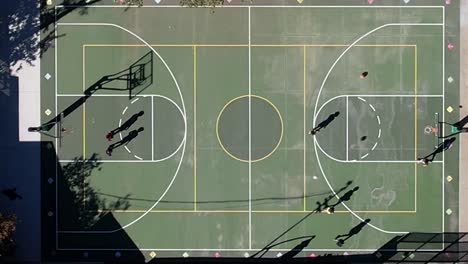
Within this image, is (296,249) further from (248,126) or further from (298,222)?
(248,126)

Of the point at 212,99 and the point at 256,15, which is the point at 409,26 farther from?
the point at 212,99

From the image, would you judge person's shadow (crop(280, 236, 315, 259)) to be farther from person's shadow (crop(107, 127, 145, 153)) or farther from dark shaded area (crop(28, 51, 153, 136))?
dark shaded area (crop(28, 51, 153, 136))

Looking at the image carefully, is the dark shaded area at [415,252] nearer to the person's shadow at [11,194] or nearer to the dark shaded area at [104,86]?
the dark shaded area at [104,86]

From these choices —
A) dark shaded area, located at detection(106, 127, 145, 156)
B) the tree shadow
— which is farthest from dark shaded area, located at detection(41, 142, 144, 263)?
dark shaded area, located at detection(106, 127, 145, 156)

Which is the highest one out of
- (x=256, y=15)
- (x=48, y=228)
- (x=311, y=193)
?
(x=256, y=15)

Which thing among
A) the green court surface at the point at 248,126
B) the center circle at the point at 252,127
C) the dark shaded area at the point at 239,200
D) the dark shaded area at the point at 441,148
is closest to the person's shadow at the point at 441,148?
the dark shaded area at the point at 441,148

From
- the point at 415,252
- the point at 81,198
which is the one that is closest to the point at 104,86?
the point at 81,198

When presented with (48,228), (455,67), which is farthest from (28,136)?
(455,67)
